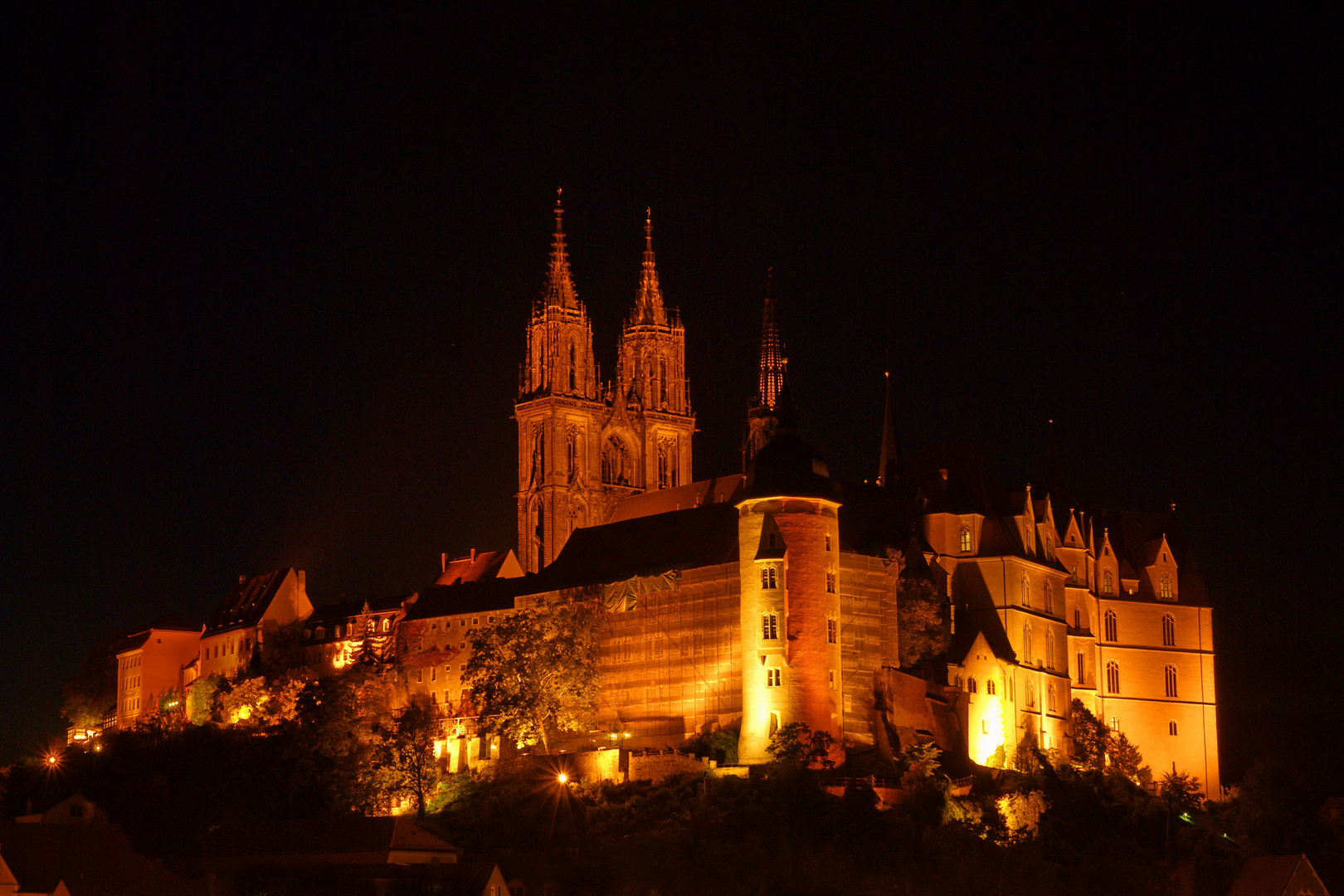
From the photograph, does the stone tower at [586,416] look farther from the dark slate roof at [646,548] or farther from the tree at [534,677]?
the tree at [534,677]

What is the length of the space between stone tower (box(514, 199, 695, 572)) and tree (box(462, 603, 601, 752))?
105 feet

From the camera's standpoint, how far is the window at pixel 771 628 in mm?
85125

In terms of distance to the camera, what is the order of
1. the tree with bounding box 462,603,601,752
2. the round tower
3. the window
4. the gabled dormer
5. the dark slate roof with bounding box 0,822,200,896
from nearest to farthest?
the dark slate roof with bounding box 0,822,200,896
the round tower
the window
the tree with bounding box 462,603,601,752
the gabled dormer

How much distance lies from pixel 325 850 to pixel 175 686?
1885 inches

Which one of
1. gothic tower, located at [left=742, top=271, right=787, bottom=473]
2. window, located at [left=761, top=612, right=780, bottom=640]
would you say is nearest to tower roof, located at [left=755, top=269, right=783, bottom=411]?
gothic tower, located at [left=742, top=271, right=787, bottom=473]

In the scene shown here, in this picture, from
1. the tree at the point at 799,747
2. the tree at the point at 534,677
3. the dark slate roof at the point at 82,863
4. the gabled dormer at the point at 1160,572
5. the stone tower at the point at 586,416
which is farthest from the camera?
the stone tower at the point at 586,416

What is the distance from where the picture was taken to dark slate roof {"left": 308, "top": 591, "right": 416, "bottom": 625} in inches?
4557

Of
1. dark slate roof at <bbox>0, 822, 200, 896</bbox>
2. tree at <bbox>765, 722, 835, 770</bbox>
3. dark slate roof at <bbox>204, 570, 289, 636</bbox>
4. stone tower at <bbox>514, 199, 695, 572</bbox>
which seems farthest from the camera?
stone tower at <bbox>514, 199, 695, 572</bbox>

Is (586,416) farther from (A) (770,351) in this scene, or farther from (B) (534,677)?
(B) (534,677)

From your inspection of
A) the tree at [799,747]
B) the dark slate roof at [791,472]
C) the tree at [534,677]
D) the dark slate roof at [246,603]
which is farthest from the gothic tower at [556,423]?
the tree at [799,747]

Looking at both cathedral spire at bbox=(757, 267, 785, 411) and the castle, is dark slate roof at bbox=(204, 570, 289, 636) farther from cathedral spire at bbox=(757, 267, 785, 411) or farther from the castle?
cathedral spire at bbox=(757, 267, 785, 411)

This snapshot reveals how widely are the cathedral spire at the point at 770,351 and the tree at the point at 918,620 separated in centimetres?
4349

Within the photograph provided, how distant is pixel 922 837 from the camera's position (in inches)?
3110

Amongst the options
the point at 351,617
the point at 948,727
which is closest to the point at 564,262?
the point at 351,617
